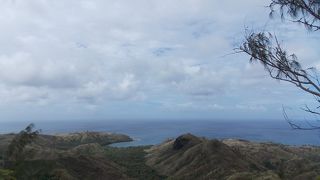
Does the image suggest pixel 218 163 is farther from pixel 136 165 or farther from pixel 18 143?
pixel 18 143

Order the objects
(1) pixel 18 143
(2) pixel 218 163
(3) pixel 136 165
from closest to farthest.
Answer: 1. (1) pixel 18 143
2. (2) pixel 218 163
3. (3) pixel 136 165

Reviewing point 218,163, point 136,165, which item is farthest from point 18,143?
point 136,165

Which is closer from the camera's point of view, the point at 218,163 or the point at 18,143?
the point at 18,143

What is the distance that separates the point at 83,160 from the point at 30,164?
50.0 ft

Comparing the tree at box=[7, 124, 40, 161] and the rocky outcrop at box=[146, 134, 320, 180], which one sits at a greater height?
the tree at box=[7, 124, 40, 161]

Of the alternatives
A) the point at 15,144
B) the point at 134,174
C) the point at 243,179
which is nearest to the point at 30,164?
the point at 15,144

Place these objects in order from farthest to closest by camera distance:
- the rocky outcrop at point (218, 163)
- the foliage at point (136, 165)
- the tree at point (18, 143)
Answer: the foliage at point (136, 165) < the rocky outcrop at point (218, 163) < the tree at point (18, 143)

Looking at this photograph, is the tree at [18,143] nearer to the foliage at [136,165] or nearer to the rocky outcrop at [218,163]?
the foliage at [136,165]

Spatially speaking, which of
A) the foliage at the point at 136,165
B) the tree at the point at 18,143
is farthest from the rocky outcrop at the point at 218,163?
the tree at the point at 18,143

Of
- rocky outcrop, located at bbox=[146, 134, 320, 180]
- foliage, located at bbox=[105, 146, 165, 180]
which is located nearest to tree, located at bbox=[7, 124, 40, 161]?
foliage, located at bbox=[105, 146, 165, 180]

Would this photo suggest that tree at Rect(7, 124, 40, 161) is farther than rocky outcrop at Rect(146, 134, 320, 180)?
No

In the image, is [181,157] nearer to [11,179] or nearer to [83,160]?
[83,160]

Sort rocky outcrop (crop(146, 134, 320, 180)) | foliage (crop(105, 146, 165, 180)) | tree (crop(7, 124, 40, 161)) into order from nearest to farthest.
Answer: tree (crop(7, 124, 40, 161)), rocky outcrop (crop(146, 134, 320, 180)), foliage (crop(105, 146, 165, 180))

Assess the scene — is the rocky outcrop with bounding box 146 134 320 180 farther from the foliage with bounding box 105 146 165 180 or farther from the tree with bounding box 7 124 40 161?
the tree with bounding box 7 124 40 161
